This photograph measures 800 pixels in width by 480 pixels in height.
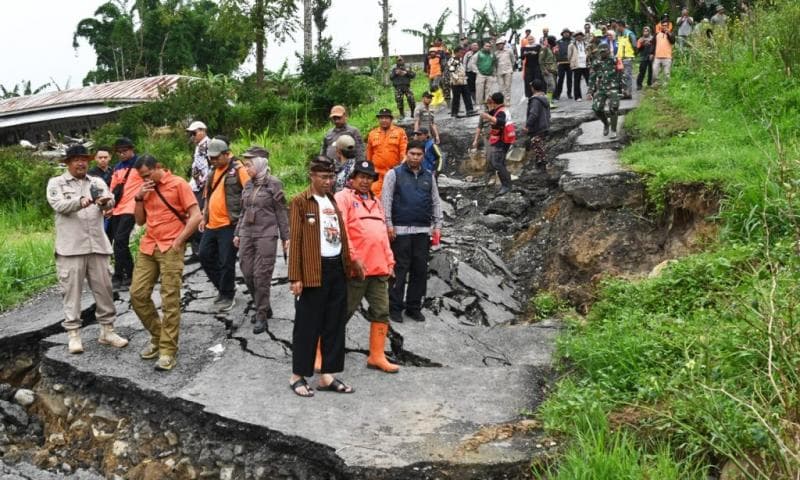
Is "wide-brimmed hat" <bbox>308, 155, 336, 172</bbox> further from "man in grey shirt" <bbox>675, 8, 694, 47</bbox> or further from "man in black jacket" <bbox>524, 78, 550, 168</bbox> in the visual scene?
"man in grey shirt" <bbox>675, 8, 694, 47</bbox>

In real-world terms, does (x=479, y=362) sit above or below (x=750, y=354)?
below

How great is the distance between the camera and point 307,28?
2288 centimetres

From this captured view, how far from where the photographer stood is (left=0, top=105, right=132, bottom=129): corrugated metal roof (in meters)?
21.0

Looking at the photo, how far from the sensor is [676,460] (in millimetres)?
3887

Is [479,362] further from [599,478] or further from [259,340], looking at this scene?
[599,478]

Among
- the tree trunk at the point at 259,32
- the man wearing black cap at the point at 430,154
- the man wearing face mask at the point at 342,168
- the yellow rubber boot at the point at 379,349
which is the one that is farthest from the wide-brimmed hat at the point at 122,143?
the tree trunk at the point at 259,32

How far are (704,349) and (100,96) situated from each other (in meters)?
20.8

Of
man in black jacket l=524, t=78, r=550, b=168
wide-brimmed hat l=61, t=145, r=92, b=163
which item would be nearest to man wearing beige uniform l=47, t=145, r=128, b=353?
wide-brimmed hat l=61, t=145, r=92, b=163

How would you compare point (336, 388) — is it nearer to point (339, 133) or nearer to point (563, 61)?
point (339, 133)

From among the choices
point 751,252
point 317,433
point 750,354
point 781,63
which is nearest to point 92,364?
point 317,433

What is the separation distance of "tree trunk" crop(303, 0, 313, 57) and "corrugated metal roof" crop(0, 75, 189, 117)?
154 inches

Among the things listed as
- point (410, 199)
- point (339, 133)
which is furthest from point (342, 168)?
point (410, 199)

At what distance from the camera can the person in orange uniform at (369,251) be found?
548 cm

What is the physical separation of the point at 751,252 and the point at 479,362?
2.46 metres
